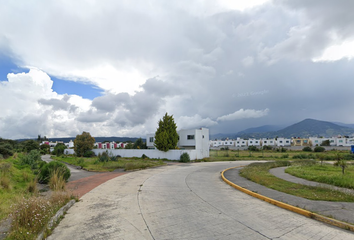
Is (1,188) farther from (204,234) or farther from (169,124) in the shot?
(169,124)

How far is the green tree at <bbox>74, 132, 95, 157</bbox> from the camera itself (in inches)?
2021

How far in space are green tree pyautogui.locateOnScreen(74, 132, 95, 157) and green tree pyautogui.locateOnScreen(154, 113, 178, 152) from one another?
21359 mm

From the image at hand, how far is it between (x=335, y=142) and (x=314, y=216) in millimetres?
135870

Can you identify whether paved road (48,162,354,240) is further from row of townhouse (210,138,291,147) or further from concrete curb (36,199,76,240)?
row of townhouse (210,138,291,147)

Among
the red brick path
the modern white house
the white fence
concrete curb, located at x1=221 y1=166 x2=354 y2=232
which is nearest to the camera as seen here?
concrete curb, located at x1=221 y1=166 x2=354 y2=232

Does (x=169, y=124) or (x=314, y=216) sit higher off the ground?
(x=169, y=124)

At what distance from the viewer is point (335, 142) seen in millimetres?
114812

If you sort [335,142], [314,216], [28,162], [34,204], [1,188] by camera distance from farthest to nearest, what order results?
[335,142] < [28,162] < [1,188] < [314,216] < [34,204]

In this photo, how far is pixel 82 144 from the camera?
169 ft

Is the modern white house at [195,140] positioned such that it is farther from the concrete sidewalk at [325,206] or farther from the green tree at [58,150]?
the green tree at [58,150]

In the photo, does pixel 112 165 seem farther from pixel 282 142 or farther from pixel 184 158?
pixel 282 142

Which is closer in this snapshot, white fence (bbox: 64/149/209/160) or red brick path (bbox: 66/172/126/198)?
red brick path (bbox: 66/172/126/198)

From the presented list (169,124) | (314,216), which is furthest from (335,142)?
(314,216)

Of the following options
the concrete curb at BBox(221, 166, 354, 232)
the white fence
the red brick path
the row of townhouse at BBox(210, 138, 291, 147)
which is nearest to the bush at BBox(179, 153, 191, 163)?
the white fence
